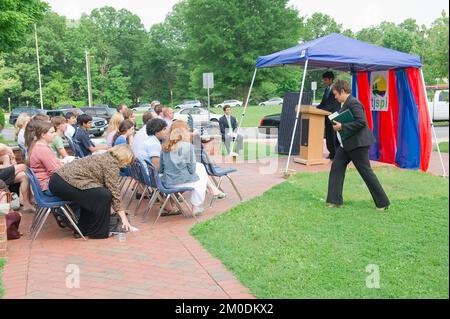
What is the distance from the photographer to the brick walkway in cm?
402

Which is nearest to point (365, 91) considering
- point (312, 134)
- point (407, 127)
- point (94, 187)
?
point (407, 127)

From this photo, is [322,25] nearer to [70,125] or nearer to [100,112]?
[100,112]

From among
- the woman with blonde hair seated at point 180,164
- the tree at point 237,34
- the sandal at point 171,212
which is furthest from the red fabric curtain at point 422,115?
the tree at point 237,34

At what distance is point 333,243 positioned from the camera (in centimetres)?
514

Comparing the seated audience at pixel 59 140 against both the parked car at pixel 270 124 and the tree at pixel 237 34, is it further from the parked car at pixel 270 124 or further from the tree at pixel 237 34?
the tree at pixel 237 34

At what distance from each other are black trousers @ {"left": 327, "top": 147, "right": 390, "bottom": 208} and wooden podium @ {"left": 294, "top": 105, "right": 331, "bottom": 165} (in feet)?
13.5

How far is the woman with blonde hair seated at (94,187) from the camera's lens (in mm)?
5582

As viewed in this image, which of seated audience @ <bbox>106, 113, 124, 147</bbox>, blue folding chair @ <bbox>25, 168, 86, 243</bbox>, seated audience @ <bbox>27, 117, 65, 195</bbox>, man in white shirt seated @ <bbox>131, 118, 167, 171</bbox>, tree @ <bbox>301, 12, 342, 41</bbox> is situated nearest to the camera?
blue folding chair @ <bbox>25, 168, 86, 243</bbox>

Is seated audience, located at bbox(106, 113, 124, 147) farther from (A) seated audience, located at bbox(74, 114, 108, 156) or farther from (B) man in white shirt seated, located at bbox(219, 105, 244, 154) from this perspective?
(B) man in white shirt seated, located at bbox(219, 105, 244, 154)

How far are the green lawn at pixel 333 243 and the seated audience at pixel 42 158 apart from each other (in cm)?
196

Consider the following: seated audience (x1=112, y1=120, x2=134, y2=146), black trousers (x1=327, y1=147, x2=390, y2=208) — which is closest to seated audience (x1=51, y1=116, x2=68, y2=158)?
seated audience (x1=112, y1=120, x2=134, y2=146)

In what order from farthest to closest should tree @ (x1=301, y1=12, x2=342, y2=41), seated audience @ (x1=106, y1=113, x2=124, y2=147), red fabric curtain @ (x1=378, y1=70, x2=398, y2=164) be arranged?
tree @ (x1=301, y1=12, x2=342, y2=41)
red fabric curtain @ (x1=378, y1=70, x2=398, y2=164)
seated audience @ (x1=106, y1=113, x2=124, y2=147)
